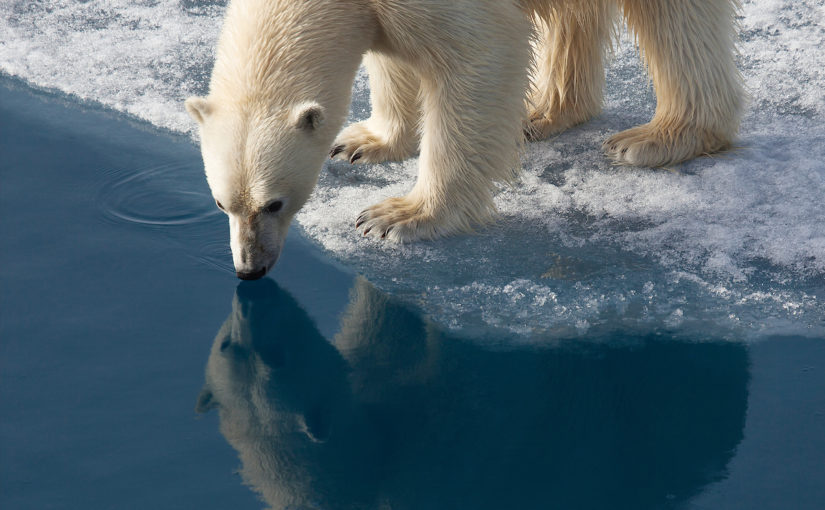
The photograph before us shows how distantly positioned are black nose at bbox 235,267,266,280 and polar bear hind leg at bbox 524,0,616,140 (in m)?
1.45

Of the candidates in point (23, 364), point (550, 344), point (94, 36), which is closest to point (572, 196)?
point (550, 344)

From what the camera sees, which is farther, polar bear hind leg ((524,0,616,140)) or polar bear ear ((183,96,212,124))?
polar bear hind leg ((524,0,616,140))

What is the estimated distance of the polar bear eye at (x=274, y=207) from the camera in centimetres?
283

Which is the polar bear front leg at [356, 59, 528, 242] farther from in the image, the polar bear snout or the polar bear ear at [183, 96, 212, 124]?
the polar bear ear at [183, 96, 212, 124]

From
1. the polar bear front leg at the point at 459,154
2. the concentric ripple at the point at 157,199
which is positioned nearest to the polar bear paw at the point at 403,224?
the polar bear front leg at the point at 459,154

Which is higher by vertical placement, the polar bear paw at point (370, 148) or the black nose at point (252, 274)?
the polar bear paw at point (370, 148)

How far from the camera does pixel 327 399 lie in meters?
2.69

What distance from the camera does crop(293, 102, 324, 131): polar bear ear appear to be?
2.74m

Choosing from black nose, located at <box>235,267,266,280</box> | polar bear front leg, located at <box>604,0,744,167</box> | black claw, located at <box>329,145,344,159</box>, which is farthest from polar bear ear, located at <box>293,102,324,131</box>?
polar bear front leg, located at <box>604,0,744,167</box>

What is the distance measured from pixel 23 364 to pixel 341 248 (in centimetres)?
114

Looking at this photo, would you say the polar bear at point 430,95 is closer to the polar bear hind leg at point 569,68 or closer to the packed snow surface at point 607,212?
the polar bear hind leg at point 569,68

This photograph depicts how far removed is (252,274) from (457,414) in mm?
821

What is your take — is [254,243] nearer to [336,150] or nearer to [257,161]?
[257,161]

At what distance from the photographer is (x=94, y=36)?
4840 millimetres
